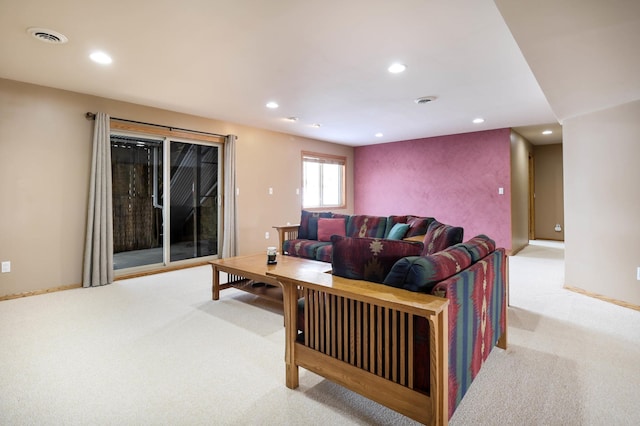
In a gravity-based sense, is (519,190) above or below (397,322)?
above

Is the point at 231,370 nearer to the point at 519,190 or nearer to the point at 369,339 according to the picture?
the point at 369,339

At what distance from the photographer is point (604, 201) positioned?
342 cm

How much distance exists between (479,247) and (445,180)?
16.6 ft

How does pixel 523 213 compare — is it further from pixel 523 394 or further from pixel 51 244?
pixel 51 244

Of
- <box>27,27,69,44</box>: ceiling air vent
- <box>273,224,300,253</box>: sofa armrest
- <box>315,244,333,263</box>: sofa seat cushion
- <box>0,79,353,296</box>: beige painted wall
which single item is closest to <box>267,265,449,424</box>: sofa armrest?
<box>315,244,333,263</box>: sofa seat cushion

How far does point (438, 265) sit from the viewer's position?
146 centimetres

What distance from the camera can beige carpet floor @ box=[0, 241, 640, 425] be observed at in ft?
5.27

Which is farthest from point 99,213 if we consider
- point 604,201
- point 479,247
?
point 604,201

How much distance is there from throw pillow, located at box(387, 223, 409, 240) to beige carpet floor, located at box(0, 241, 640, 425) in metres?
1.33

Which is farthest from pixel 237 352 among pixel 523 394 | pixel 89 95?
pixel 89 95

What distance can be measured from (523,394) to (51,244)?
15.4 ft

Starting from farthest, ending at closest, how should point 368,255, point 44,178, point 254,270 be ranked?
point 44,178, point 254,270, point 368,255

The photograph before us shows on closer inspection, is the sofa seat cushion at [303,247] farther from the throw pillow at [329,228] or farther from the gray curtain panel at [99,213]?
the gray curtain panel at [99,213]

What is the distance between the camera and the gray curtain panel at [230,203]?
207 inches
